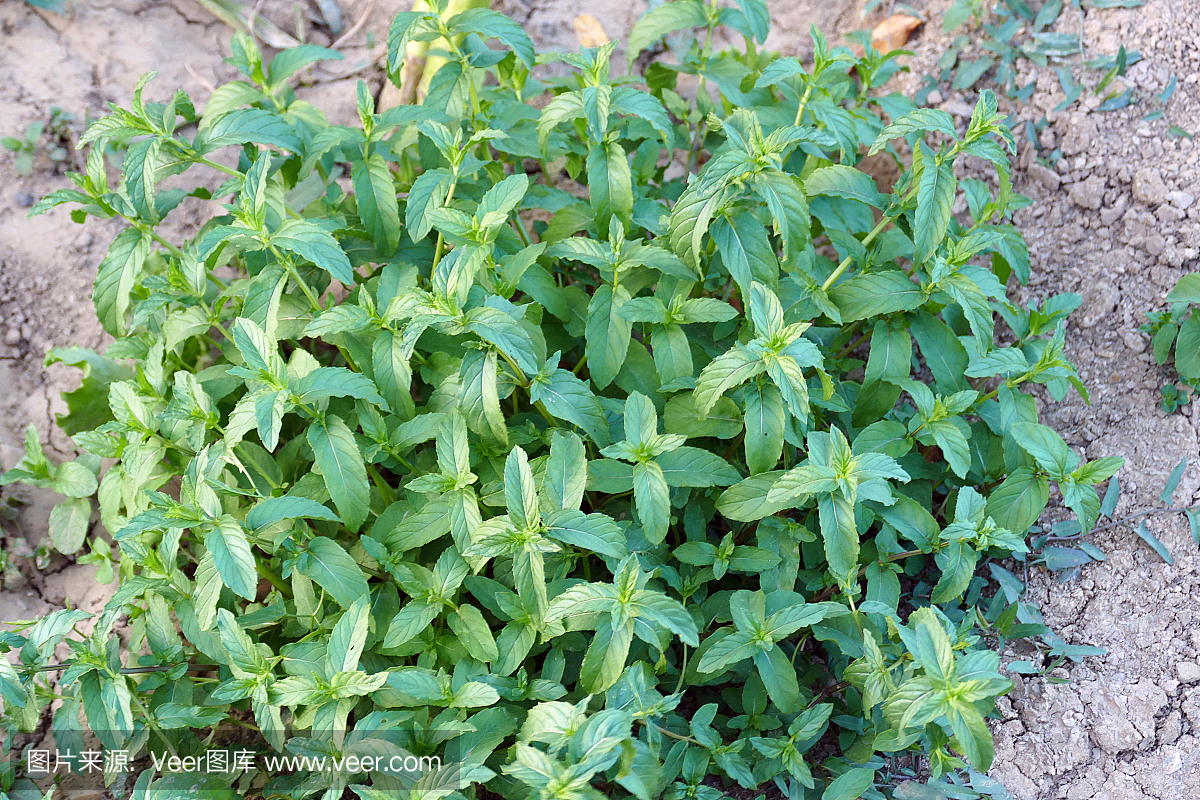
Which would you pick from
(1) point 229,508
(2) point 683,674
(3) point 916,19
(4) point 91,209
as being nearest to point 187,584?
(1) point 229,508

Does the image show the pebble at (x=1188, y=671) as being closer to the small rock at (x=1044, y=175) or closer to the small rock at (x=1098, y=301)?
the small rock at (x=1098, y=301)

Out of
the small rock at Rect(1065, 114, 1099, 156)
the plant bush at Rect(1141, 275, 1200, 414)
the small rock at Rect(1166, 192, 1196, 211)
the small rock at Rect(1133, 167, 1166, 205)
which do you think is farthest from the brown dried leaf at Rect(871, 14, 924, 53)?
the plant bush at Rect(1141, 275, 1200, 414)

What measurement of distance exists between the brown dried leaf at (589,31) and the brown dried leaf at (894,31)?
130 cm

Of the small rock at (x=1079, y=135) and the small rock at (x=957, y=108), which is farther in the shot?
the small rock at (x=957, y=108)

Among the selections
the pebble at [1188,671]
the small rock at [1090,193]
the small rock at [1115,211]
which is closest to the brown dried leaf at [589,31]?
the small rock at [1090,193]

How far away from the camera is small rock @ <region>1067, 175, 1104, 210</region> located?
10.8 feet

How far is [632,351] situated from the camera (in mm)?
2770

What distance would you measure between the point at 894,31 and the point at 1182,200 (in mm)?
1501

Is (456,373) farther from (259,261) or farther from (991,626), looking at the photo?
(991,626)

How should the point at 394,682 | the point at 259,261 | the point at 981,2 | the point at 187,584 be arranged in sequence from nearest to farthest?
the point at 394,682 < the point at 187,584 < the point at 259,261 < the point at 981,2

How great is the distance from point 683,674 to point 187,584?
5.16 ft

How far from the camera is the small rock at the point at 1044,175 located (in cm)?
337

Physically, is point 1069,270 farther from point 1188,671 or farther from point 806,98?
point 1188,671

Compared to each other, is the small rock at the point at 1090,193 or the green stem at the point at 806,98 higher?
the green stem at the point at 806,98
